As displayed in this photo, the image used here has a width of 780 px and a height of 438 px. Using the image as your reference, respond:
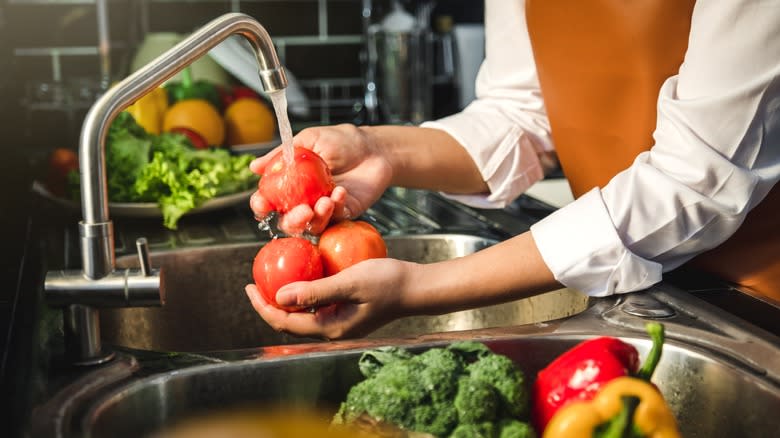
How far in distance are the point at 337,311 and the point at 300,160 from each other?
8.5 inches

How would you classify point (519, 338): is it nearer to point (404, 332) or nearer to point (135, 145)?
point (404, 332)

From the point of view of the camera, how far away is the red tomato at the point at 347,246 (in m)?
1.04

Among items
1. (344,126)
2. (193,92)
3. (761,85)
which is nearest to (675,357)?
(761,85)

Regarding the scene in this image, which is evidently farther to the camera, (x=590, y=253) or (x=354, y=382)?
(x=590, y=253)

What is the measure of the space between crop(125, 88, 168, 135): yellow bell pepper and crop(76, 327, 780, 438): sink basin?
1.18 meters

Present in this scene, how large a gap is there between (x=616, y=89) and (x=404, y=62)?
149 cm

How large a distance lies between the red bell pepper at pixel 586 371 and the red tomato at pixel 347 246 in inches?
15.4

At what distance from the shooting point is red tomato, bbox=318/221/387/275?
3.41 ft

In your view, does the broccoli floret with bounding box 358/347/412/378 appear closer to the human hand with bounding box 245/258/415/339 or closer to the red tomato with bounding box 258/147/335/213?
the human hand with bounding box 245/258/415/339

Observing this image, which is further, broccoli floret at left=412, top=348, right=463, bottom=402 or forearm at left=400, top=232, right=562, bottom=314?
forearm at left=400, top=232, right=562, bottom=314

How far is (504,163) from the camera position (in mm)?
1344

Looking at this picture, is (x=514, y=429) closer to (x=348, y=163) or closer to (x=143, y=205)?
(x=348, y=163)

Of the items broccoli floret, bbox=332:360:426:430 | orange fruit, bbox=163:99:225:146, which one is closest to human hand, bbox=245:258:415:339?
broccoli floret, bbox=332:360:426:430

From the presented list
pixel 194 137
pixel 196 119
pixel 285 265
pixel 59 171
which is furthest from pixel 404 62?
pixel 285 265
